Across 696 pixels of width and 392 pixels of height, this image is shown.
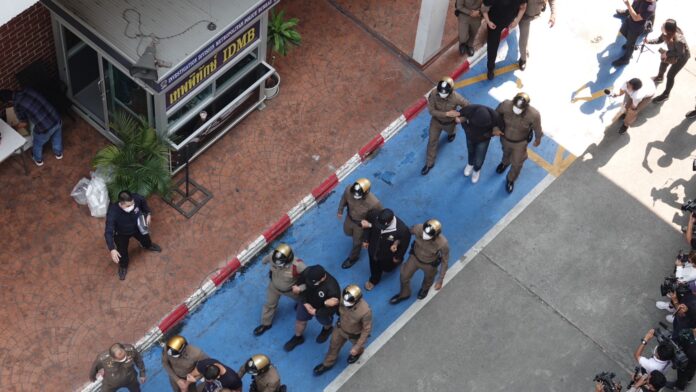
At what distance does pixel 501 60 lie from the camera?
1842 cm

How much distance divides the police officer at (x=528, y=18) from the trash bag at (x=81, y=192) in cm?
766

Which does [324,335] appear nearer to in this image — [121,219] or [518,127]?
[121,219]

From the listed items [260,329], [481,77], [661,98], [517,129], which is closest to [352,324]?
[260,329]

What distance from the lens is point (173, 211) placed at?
15.9 meters

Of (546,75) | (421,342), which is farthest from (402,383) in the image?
(546,75)

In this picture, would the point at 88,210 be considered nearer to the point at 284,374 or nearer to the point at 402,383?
the point at 284,374

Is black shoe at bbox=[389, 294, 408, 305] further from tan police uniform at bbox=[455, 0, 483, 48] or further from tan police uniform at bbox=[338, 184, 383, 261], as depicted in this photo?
tan police uniform at bbox=[455, 0, 483, 48]

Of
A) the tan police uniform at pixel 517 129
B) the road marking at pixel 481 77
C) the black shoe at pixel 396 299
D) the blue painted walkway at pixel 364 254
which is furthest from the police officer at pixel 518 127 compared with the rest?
the black shoe at pixel 396 299

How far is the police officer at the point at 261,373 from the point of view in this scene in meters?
12.7

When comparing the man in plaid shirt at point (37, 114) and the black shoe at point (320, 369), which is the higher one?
the man in plaid shirt at point (37, 114)

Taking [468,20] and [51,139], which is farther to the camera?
[468,20]

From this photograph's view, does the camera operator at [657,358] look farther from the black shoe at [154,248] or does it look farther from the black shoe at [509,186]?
the black shoe at [154,248]

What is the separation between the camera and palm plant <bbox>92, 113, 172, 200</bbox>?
1519cm

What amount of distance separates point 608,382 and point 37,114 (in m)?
8.97
